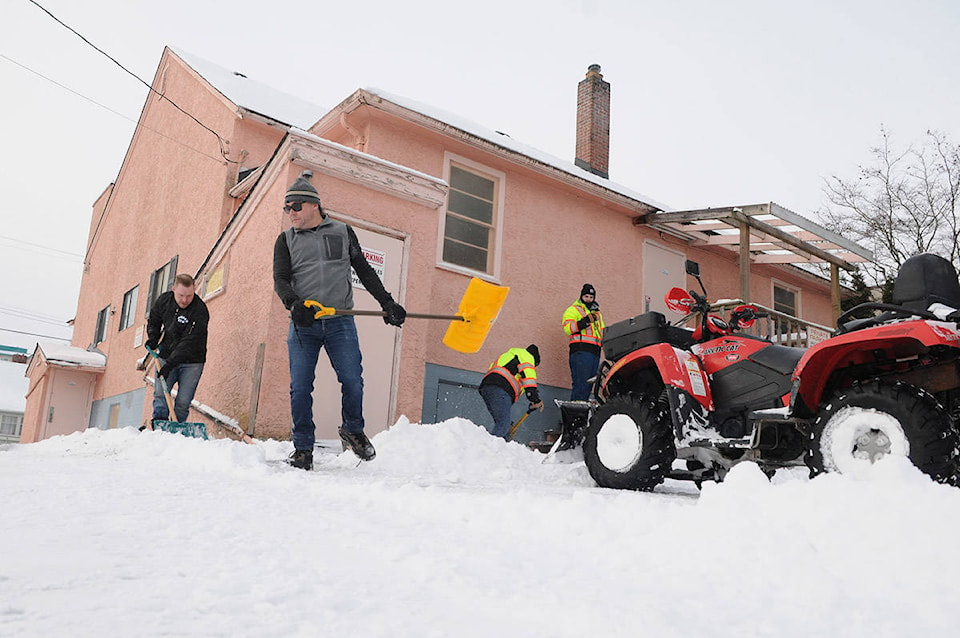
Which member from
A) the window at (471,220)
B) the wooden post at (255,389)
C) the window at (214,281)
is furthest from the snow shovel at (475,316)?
the window at (471,220)

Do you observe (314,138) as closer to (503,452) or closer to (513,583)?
(503,452)

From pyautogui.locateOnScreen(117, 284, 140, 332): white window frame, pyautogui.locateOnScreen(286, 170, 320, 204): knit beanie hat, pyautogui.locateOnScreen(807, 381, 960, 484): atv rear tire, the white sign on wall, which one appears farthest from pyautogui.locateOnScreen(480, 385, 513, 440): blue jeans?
pyautogui.locateOnScreen(117, 284, 140, 332): white window frame

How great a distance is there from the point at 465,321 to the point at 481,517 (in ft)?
9.63

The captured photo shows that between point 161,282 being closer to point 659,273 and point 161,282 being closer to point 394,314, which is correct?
point 659,273

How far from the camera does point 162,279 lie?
1548 cm

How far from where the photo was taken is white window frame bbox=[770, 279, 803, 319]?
628 inches

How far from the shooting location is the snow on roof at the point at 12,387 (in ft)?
141

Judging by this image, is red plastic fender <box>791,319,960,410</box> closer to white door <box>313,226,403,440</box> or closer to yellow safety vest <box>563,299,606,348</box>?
white door <box>313,226,403,440</box>

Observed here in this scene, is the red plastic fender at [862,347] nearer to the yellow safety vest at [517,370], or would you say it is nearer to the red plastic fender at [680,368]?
the red plastic fender at [680,368]

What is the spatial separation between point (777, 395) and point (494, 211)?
23.5ft

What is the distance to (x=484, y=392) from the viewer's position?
7969 mm

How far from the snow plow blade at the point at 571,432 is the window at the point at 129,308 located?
14.7m

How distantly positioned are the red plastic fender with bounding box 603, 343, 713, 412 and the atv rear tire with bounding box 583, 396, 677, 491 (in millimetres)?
207

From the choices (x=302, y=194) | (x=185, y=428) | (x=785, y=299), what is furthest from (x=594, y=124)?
(x=185, y=428)
